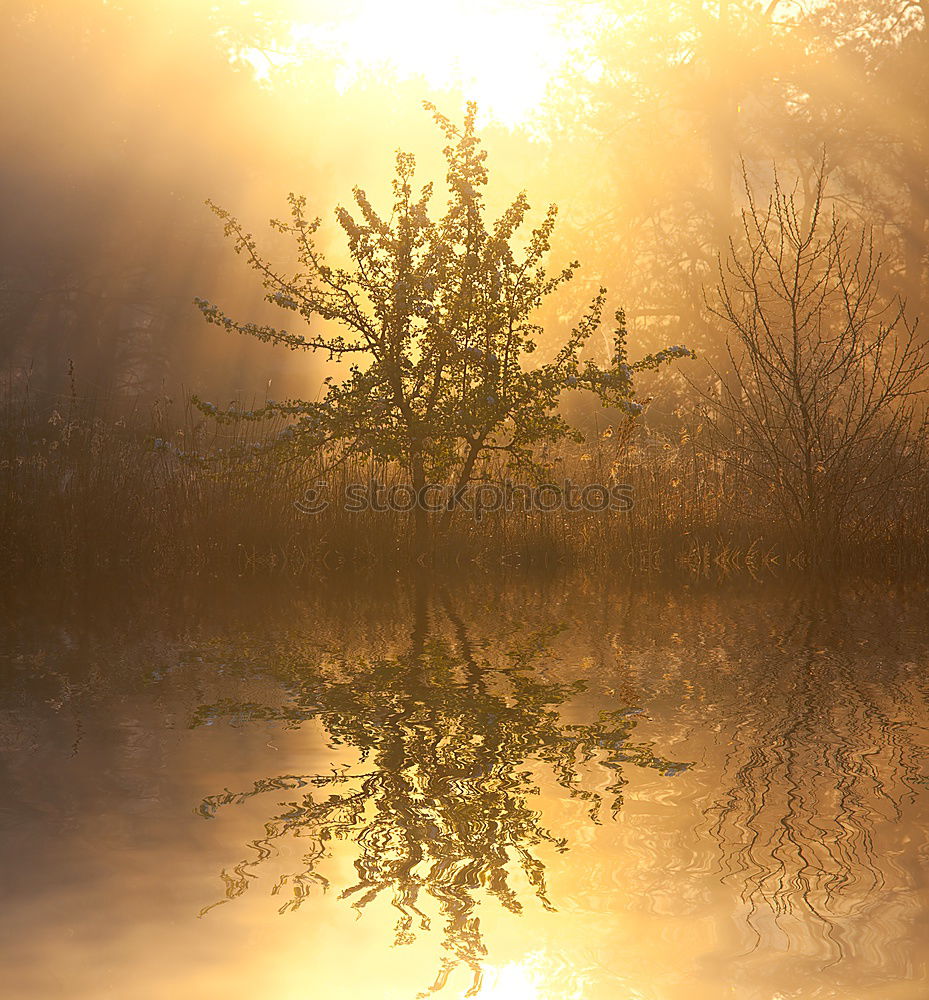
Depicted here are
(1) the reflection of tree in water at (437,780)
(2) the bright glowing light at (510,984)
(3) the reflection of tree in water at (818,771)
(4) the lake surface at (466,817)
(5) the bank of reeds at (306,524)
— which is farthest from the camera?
(5) the bank of reeds at (306,524)

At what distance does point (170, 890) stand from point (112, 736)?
1592mm

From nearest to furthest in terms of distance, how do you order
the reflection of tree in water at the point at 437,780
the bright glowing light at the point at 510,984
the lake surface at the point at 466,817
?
the bright glowing light at the point at 510,984 → the lake surface at the point at 466,817 → the reflection of tree in water at the point at 437,780

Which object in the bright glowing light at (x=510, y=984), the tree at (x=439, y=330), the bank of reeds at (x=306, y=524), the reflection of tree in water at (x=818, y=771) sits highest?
the tree at (x=439, y=330)

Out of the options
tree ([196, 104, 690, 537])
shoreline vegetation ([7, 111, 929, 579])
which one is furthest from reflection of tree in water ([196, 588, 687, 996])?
shoreline vegetation ([7, 111, 929, 579])

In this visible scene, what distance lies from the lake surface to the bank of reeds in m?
3.23

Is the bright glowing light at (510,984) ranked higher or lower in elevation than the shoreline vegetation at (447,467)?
lower

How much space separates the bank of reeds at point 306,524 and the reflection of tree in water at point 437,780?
405 centimetres

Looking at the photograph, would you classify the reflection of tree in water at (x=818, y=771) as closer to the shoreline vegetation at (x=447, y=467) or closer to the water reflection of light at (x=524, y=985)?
the water reflection of light at (x=524, y=985)

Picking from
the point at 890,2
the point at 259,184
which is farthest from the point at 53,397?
the point at 890,2

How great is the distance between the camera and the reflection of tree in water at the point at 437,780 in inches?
101

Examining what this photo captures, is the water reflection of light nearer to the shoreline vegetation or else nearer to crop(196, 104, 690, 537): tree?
the shoreline vegetation

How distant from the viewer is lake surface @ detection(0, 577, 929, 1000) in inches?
85.4

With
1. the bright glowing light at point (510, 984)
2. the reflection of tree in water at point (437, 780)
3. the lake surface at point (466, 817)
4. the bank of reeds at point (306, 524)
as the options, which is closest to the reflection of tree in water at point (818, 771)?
the lake surface at point (466, 817)

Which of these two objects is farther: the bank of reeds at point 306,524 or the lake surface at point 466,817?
the bank of reeds at point 306,524
